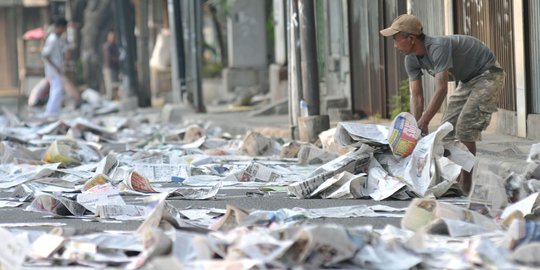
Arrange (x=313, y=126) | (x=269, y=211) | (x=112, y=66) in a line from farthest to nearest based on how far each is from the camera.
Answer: (x=112, y=66) → (x=313, y=126) → (x=269, y=211)

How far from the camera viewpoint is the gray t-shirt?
9.69 m

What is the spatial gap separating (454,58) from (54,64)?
1546 centimetres

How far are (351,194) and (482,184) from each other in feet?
5.90

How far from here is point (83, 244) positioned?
260 inches

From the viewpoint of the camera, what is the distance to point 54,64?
24.5m

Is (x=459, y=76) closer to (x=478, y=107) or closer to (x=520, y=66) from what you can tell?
(x=478, y=107)

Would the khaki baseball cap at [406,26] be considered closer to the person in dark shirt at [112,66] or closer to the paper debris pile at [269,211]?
the paper debris pile at [269,211]

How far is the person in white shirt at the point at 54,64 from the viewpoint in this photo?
2444 cm

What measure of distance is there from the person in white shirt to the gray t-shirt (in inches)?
596

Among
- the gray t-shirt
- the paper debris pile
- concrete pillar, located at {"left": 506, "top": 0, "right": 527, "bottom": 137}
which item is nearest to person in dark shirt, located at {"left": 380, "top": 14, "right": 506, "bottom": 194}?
the gray t-shirt

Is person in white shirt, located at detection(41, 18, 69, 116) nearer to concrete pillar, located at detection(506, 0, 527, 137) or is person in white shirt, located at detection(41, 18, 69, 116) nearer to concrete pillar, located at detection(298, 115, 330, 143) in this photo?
concrete pillar, located at detection(298, 115, 330, 143)

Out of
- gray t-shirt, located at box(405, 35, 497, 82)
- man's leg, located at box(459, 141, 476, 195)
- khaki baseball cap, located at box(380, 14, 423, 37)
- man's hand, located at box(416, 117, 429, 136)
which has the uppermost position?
khaki baseball cap, located at box(380, 14, 423, 37)

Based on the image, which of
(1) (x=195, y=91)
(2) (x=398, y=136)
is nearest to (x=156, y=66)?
(1) (x=195, y=91)

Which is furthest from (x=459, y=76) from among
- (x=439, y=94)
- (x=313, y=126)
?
(x=313, y=126)
